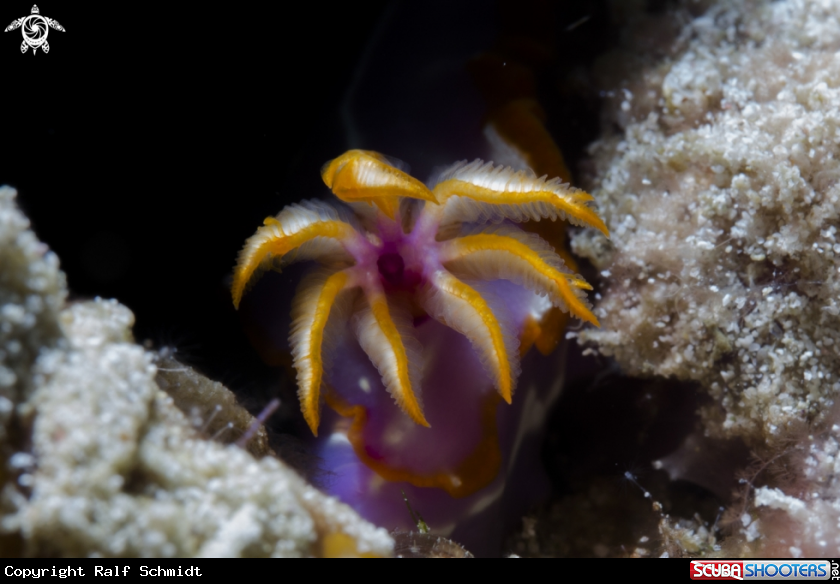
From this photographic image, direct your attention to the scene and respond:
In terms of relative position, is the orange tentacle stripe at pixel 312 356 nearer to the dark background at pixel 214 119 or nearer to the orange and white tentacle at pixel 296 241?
the orange and white tentacle at pixel 296 241

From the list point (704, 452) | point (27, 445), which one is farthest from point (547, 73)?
point (27, 445)

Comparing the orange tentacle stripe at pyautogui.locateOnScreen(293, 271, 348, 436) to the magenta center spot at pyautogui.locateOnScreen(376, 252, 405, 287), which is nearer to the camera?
the orange tentacle stripe at pyautogui.locateOnScreen(293, 271, 348, 436)

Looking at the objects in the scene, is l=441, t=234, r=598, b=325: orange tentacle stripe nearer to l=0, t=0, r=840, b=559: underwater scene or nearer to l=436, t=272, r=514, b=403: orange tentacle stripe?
l=0, t=0, r=840, b=559: underwater scene

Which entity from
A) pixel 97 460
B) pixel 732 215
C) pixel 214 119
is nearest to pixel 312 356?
pixel 97 460

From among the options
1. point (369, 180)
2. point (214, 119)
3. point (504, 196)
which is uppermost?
point (214, 119)

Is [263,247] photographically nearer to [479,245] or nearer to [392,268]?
[392,268]

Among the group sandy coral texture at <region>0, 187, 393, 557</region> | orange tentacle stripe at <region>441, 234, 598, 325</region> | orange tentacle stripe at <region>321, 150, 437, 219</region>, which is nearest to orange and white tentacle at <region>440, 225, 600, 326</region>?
orange tentacle stripe at <region>441, 234, 598, 325</region>

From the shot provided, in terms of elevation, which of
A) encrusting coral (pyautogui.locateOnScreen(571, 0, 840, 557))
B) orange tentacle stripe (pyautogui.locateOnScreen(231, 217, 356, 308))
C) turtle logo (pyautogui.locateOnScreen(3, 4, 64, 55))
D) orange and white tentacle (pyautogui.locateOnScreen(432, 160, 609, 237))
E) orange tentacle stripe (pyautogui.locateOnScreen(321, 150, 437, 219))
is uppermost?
turtle logo (pyautogui.locateOnScreen(3, 4, 64, 55))
